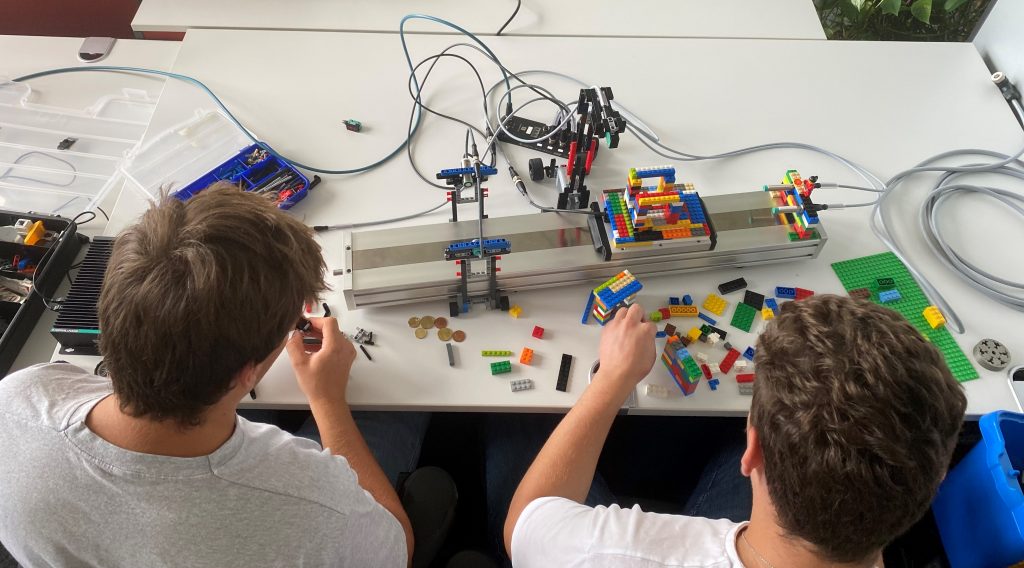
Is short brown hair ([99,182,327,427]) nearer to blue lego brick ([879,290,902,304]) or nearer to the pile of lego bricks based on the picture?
the pile of lego bricks

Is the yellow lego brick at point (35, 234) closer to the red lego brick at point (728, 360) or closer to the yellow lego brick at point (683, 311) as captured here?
the yellow lego brick at point (683, 311)

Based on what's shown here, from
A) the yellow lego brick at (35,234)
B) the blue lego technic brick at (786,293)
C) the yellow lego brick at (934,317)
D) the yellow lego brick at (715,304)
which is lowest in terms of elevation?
the yellow lego brick at (934,317)

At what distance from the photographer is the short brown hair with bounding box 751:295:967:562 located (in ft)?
2.38

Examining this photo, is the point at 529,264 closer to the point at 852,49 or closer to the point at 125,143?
the point at 125,143

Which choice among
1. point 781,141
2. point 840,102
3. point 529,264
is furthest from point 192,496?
point 840,102

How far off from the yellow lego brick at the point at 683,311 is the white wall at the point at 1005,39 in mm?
1350

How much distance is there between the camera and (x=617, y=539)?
35.3 inches

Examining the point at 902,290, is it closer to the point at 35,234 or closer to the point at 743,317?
the point at 743,317

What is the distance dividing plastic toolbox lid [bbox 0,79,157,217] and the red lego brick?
1.59 meters

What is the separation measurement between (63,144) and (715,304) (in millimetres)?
1780

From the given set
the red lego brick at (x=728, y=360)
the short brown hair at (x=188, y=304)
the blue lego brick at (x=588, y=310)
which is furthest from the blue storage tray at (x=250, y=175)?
the red lego brick at (x=728, y=360)

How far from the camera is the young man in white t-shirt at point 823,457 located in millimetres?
729

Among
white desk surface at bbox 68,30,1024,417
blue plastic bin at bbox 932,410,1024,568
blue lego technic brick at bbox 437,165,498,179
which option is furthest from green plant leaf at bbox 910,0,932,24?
blue lego technic brick at bbox 437,165,498,179

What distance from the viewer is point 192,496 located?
31.0 inches
